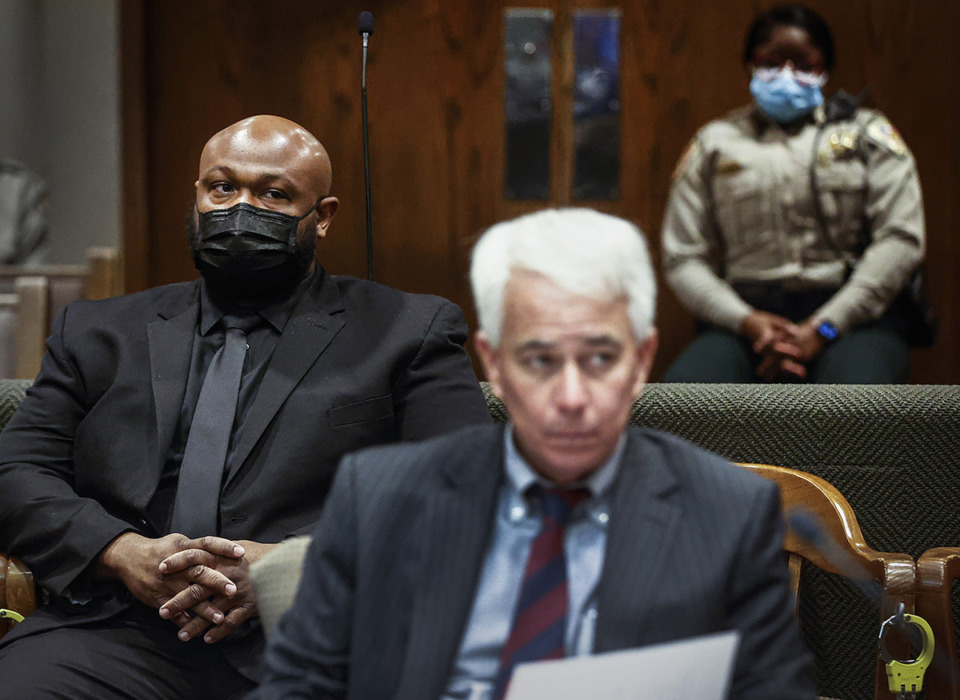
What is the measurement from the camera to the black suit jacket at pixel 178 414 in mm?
1771

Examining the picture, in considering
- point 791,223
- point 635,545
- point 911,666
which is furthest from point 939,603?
point 791,223

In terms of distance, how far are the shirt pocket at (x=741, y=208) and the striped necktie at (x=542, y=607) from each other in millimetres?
2203

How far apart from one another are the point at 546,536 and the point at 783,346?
1968mm

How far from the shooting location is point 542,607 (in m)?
1.09

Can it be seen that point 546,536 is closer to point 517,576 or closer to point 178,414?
point 517,576

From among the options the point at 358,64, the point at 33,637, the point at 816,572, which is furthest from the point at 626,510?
the point at 358,64

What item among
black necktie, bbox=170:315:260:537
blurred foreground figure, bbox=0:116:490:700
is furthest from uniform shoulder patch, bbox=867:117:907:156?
black necktie, bbox=170:315:260:537

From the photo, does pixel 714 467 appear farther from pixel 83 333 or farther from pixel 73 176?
pixel 73 176

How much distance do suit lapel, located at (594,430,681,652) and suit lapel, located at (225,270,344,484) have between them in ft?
2.76

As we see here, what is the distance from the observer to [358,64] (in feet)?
13.7

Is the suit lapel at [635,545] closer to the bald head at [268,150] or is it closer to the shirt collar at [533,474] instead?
the shirt collar at [533,474]

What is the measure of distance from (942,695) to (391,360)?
3.41 feet

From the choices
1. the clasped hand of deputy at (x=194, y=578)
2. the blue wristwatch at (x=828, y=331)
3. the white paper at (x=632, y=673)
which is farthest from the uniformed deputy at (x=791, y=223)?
the white paper at (x=632, y=673)

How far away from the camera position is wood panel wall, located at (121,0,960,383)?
4023 millimetres
